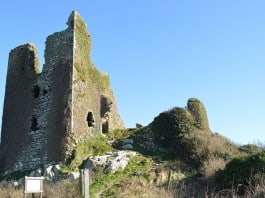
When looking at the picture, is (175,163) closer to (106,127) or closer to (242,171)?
(242,171)

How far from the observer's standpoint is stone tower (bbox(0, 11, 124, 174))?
2553 centimetres

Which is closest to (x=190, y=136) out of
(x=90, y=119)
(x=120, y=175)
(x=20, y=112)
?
(x=120, y=175)

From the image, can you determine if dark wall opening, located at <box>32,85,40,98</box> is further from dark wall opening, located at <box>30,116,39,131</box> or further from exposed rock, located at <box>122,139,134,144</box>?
exposed rock, located at <box>122,139,134,144</box>

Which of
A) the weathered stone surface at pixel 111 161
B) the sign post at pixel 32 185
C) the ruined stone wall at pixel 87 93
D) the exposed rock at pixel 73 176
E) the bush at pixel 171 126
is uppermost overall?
the ruined stone wall at pixel 87 93

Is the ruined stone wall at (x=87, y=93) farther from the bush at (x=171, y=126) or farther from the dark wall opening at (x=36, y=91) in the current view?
the bush at (x=171, y=126)

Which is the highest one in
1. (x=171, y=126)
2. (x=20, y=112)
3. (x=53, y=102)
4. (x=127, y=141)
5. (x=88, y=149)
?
(x=53, y=102)

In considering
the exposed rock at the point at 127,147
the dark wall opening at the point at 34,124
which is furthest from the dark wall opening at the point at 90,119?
the dark wall opening at the point at 34,124

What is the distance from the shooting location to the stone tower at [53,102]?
25.5 meters

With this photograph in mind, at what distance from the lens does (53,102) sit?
86.4ft

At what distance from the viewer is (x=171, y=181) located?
2000 centimetres

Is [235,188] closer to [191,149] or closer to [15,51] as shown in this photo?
[191,149]

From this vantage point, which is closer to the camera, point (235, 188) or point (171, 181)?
point (235, 188)

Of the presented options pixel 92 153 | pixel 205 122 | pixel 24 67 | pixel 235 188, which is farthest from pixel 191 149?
pixel 24 67

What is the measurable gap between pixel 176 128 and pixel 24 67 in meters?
10.8
